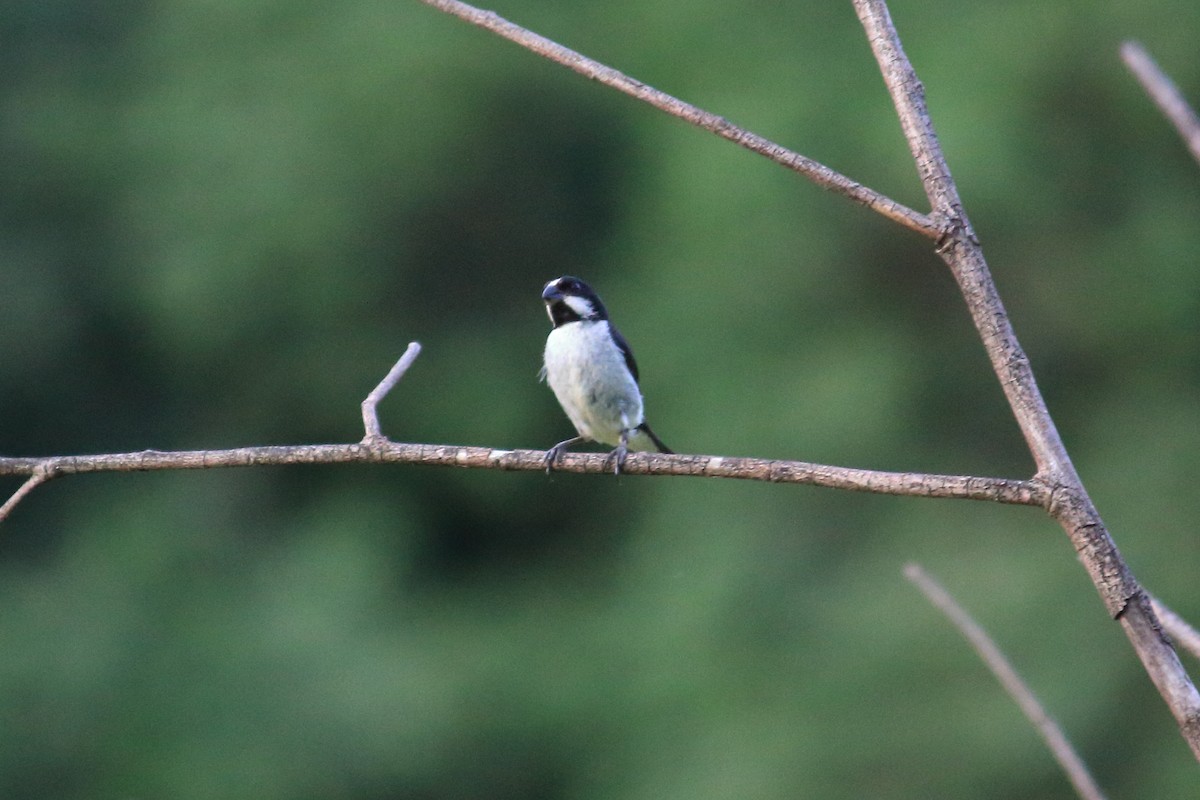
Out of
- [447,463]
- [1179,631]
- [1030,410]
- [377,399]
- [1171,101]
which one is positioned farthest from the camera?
[377,399]

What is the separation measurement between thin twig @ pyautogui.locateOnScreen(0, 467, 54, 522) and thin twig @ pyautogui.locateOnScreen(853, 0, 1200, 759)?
119cm

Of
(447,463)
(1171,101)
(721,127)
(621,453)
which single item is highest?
(621,453)

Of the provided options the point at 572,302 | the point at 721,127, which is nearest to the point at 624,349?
the point at 572,302

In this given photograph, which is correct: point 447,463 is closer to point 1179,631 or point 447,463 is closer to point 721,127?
point 721,127

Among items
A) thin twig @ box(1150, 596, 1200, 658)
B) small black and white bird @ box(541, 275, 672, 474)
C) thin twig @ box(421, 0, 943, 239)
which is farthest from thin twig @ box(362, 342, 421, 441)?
small black and white bird @ box(541, 275, 672, 474)

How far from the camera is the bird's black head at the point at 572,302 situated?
477cm

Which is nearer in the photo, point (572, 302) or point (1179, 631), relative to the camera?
point (1179, 631)

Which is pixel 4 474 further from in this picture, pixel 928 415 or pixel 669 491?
pixel 669 491

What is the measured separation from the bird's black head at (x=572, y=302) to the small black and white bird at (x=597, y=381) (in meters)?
0.03

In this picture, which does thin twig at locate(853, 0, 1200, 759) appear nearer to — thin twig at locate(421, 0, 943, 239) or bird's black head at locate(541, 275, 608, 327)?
thin twig at locate(421, 0, 943, 239)

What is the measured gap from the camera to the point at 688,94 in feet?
29.2

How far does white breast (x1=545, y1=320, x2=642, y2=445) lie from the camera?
447 cm

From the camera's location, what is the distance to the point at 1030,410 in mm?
1572

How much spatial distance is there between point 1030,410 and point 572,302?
328 cm
